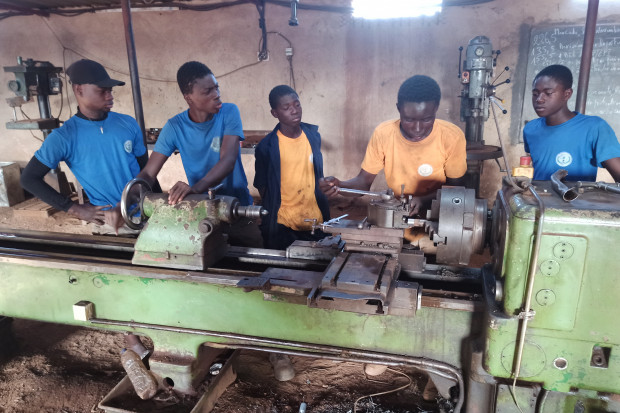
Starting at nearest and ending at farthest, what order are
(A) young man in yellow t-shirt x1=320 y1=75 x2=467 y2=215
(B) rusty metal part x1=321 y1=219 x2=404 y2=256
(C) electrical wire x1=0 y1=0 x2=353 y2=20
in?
(B) rusty metal part x1=321 y1=219 x2=404 y2=256, (A) young man in yellow t-shirt x1=320 y1=75 x2=467 y2=215, (C) electrical wire x1=0 y1=0 x2=353 y2=20

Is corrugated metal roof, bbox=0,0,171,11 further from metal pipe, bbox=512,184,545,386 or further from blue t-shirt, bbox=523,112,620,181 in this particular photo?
metal pipe, bbox=512,184,545,386

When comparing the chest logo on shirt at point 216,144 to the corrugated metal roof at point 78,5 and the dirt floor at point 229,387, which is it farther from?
the corrugated metal roof at point 78,5

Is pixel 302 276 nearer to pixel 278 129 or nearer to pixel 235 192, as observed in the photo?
pixel 235 192

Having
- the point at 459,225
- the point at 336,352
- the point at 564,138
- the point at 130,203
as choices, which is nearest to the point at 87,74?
the point at 130,203

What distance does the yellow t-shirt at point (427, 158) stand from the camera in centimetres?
198

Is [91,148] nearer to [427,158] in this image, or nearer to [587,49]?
[427,158]

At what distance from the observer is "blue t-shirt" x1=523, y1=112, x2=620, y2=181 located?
1.89 metres

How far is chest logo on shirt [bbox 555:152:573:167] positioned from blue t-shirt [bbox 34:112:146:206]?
6.63ft

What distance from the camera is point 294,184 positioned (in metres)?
2.25

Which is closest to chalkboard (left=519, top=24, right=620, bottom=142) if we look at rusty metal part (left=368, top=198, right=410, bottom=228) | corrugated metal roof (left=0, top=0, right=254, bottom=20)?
corrugated metal roof (left=0, top=0, right=254, bottom=20)

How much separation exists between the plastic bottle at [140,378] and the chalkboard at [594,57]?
13.6 feet

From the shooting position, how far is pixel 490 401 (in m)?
1.26

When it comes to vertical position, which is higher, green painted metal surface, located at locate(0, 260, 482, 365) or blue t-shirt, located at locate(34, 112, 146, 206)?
blue t-shirt, located at locate(34, 112, 146, 206)

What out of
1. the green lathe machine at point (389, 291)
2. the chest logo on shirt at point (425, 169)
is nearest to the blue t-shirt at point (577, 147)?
the chest logo on shirt at point (425, 169)
